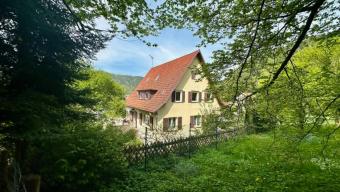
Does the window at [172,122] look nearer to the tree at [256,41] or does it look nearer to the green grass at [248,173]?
the green grass at [248,173]

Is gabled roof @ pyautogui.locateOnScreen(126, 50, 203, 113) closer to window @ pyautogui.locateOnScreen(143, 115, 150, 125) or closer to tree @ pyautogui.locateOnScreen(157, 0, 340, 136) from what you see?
window @ pyautogui.locateOnScreen(143, 115, 150, 125)

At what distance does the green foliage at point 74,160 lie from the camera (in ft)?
16.9

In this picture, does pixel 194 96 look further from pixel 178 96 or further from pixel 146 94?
pixel 146 94

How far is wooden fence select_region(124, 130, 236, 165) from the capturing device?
28.2 ft

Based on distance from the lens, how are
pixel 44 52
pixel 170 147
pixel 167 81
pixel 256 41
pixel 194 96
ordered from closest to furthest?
pixel 256 41 → pixel 44 52 → pixel 170 147 → pixel 167 81 → pixel 194 96

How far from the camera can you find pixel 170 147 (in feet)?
32.8

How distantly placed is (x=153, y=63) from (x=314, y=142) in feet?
69.8

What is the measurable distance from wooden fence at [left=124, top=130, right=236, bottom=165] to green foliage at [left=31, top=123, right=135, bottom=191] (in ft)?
6.96

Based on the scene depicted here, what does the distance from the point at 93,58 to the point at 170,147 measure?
563 centimetres

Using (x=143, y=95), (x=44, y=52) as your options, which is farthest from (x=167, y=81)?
(x=44, y=52)

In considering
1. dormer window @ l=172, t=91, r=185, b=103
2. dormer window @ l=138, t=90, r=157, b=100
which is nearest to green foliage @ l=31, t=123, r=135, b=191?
dormer window @ l=172, t=91, r=185, b=103

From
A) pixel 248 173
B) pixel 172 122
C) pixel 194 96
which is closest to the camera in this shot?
pixel 248 173

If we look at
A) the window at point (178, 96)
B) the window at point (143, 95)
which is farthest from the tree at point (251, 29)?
the window at point (143, 95)

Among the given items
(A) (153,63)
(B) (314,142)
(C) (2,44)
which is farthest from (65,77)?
(A) (153,63)
